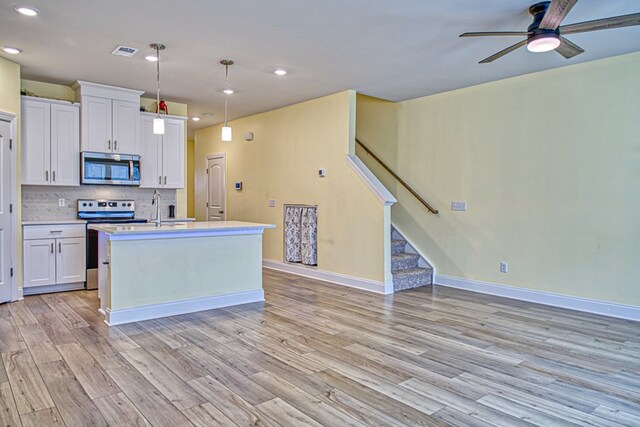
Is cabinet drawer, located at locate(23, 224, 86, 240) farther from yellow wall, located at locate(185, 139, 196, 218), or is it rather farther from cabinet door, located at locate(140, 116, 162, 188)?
yellow wall, located at locate(185, 139, 196, 218)

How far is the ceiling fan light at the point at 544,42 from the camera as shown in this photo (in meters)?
3.25

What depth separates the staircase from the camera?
227 inches

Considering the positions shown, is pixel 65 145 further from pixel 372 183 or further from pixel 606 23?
pixel 606 23

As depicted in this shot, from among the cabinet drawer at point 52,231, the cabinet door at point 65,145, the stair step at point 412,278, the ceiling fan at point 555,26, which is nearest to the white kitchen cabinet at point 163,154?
the cabinet door at point 65,145

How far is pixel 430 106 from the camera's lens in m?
6.20

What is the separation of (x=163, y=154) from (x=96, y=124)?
3.29ft

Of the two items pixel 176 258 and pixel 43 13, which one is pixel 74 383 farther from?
pixel 43 13

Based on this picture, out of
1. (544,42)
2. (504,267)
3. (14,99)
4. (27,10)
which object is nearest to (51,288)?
(14,99)

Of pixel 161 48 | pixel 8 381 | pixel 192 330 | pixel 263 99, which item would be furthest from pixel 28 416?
pixel 263 99

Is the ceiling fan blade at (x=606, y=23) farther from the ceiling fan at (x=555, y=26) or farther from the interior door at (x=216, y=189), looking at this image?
the interior door at (x=216, y=189)

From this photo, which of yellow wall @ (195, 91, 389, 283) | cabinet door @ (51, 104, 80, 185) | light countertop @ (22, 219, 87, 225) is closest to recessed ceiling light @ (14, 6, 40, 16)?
cabinet door @ (51, 104, 80, 185)

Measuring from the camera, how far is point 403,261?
20.2 ft

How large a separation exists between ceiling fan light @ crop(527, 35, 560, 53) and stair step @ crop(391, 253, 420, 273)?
11.1ft

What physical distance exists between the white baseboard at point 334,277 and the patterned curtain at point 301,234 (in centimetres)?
14
